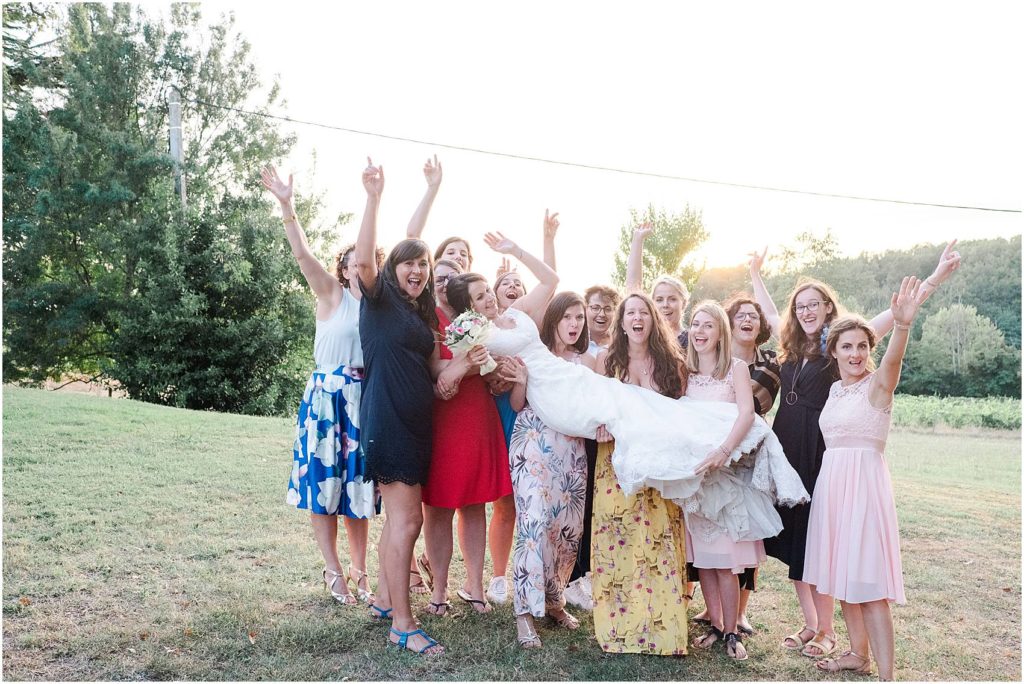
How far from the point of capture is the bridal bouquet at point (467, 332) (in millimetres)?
3848

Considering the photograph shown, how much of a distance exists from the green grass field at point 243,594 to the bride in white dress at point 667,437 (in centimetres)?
82

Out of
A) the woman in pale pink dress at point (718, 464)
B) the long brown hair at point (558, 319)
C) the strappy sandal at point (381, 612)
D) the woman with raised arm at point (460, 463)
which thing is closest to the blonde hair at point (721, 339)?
the woman in pale pink dress at point (718, 464)

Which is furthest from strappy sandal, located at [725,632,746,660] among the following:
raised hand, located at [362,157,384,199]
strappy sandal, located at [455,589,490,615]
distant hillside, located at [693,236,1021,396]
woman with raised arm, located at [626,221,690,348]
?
distant hillside, located at [693,236,1021,396]

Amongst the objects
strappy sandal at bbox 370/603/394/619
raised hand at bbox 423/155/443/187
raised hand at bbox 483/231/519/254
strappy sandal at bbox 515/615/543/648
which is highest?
raised hand at bbox 423/155/443/187

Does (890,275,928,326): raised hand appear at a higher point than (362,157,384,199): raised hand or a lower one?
lower

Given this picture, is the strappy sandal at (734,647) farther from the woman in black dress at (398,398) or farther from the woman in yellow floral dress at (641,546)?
the woman in black dress at (398,398)

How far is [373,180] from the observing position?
385cm

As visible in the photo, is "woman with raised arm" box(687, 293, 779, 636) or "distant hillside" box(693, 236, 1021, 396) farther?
"distant hillside" box(693, 236, 1021, 396)

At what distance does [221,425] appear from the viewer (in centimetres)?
1116

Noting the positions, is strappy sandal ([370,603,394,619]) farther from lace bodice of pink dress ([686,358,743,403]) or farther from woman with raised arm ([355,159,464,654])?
lace bodice of pink dress ([686,358,743,403])

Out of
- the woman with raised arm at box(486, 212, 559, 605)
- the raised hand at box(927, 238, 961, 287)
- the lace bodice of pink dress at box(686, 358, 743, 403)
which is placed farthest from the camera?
the woman with raised arm at box(486, 212, 559, 605)

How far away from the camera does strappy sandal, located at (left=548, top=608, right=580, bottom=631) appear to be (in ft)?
14.1

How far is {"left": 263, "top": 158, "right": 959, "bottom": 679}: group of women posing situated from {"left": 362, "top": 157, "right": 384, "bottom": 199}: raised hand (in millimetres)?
12

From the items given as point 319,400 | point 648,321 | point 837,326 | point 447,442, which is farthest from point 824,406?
point 319,400
